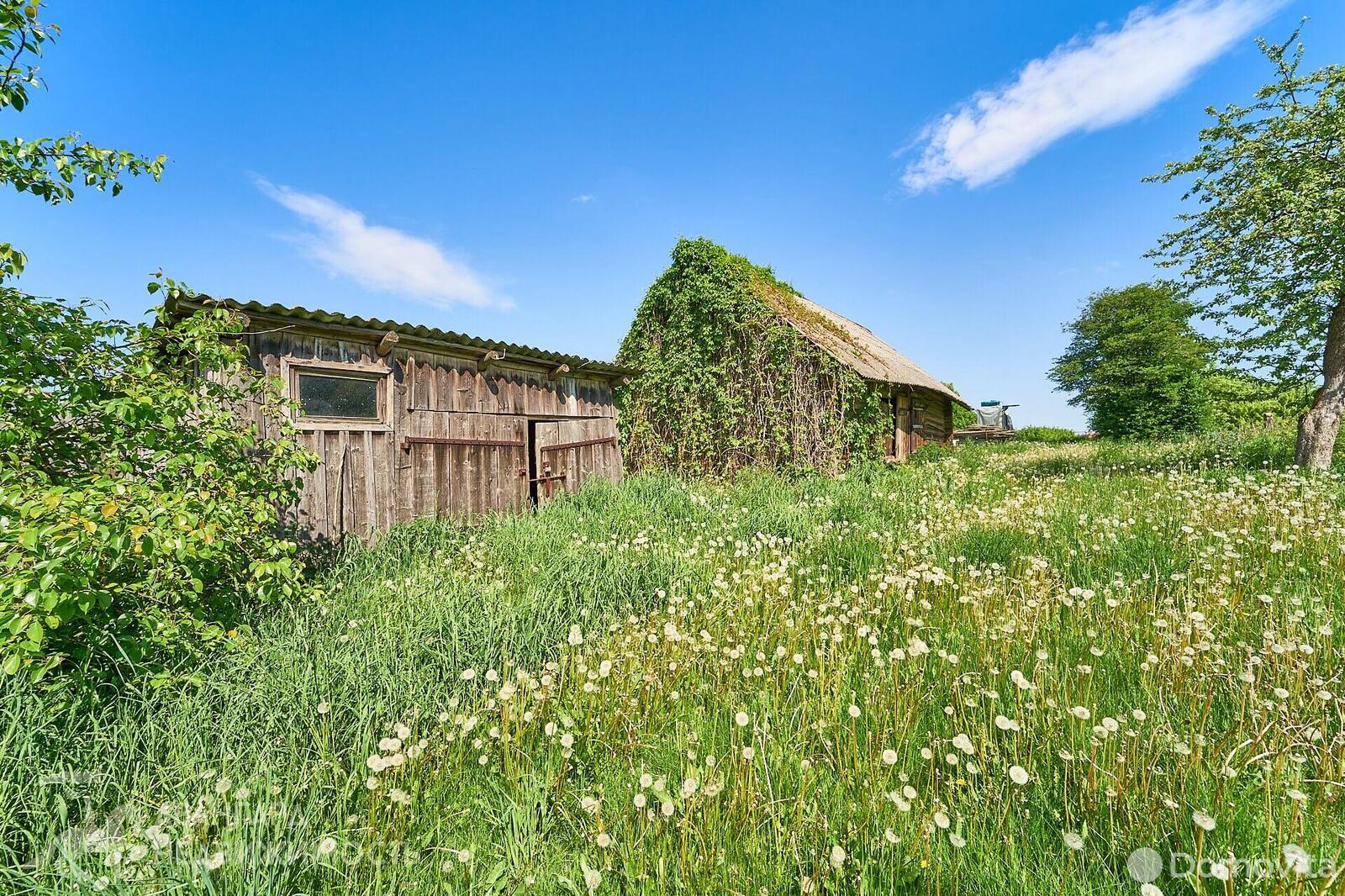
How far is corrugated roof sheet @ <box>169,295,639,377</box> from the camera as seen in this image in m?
5.55

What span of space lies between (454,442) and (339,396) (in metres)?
1.62

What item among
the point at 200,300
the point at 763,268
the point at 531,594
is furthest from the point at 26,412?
the point at 763,268

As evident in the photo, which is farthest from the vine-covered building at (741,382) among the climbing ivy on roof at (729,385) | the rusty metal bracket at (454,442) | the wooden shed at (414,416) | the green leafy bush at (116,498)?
the green leafy bush at (116,498)

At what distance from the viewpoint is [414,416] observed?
7.21 metres

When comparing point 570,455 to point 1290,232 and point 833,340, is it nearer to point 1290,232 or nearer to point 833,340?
point 833,340

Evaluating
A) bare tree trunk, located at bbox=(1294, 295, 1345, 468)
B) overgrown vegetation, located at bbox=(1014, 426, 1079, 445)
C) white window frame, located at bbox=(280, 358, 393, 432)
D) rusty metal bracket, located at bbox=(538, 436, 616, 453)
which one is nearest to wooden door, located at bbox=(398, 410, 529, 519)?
white window frame, located at bbox=(280, 358, 393, 432)

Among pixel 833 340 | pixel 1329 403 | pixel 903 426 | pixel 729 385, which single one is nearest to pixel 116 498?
pixel 729 385

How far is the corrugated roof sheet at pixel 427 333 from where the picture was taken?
5.55 m

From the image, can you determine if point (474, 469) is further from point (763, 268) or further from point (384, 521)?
point (763, 268)

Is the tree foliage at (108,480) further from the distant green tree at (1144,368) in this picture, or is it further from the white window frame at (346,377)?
the distant green tree at (1144,368)

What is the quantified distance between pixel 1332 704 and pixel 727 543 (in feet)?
13.9

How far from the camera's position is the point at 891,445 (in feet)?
44.5

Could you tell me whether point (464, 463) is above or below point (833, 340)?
below

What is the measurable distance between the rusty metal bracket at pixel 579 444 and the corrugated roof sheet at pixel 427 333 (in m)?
1.31
